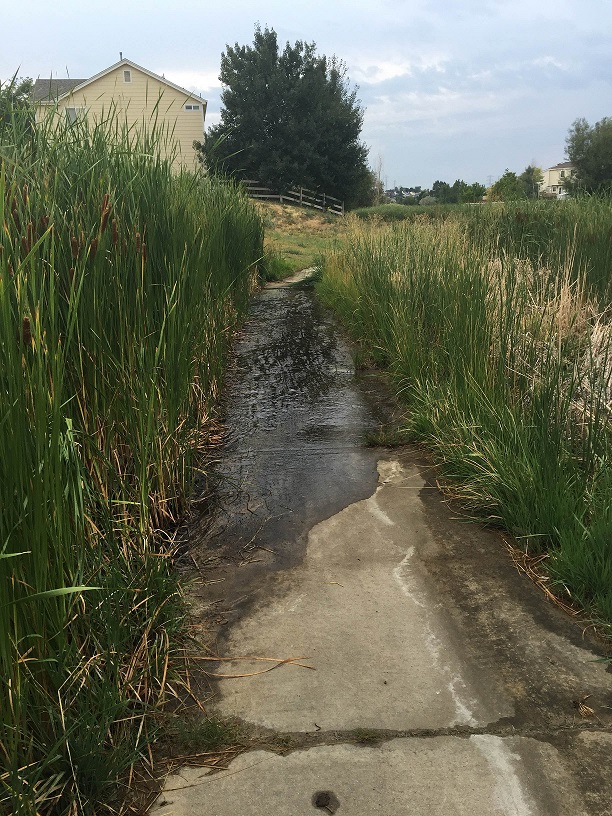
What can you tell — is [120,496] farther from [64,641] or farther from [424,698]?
[424,698]

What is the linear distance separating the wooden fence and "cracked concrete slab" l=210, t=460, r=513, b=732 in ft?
114

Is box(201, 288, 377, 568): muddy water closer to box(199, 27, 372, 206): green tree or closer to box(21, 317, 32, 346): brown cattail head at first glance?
box(21, 317, 32, 346): brown cattail head

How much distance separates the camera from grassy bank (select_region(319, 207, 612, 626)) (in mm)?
2801

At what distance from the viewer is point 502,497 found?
3.19m

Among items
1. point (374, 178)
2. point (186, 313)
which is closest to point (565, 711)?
point (186, 313)

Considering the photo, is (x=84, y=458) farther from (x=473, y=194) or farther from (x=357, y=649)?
(x=473, y=194)

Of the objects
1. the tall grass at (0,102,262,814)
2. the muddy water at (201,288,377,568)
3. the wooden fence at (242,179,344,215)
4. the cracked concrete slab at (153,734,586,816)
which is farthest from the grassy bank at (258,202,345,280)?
the cracked concrete slab at (153,734,586,816)

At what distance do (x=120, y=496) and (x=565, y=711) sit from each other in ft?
6.25

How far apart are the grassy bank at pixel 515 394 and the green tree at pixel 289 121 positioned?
33844mm

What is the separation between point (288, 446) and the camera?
448 centimetres

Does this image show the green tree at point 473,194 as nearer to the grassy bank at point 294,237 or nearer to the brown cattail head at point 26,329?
the grassy bank at point 294,237

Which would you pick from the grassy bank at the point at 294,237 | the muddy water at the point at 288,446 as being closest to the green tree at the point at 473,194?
the grassy bank at the point at 294,237

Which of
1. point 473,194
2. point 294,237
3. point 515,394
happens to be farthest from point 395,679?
point 294,237

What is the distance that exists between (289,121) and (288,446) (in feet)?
125
